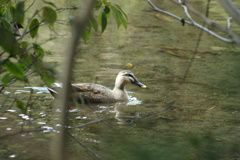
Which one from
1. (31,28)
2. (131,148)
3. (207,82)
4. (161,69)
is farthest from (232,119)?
(131,148)

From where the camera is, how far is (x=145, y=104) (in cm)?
873

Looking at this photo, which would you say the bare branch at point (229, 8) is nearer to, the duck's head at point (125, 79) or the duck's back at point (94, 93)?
the duck's back at point (94, 93)

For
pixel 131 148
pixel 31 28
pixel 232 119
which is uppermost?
pixel 31 28

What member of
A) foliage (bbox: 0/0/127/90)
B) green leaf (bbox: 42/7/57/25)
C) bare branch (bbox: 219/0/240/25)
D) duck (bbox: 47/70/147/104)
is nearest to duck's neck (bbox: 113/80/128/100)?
duck (bbox: 47/70/147/104)

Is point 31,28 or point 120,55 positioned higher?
point 31,28

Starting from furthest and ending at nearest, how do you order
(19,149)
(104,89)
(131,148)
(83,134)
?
(104,89)
(83,134)
(19,149)
(131,148)

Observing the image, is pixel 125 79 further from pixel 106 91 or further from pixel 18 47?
pixel 18 47

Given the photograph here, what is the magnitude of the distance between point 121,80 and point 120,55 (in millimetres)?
2369

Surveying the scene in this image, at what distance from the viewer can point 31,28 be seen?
4.71m

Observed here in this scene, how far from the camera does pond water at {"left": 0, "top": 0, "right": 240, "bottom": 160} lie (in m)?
3.36

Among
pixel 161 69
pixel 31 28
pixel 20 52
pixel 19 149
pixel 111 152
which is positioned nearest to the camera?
pixel 111 152

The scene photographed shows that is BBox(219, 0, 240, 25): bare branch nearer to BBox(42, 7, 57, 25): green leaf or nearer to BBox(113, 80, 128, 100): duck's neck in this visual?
BBox(42, 7, 57, 25): green leaf

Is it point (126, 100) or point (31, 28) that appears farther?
point (126, 100)

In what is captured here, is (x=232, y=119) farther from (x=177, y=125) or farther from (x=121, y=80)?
(x=121, y=80)
